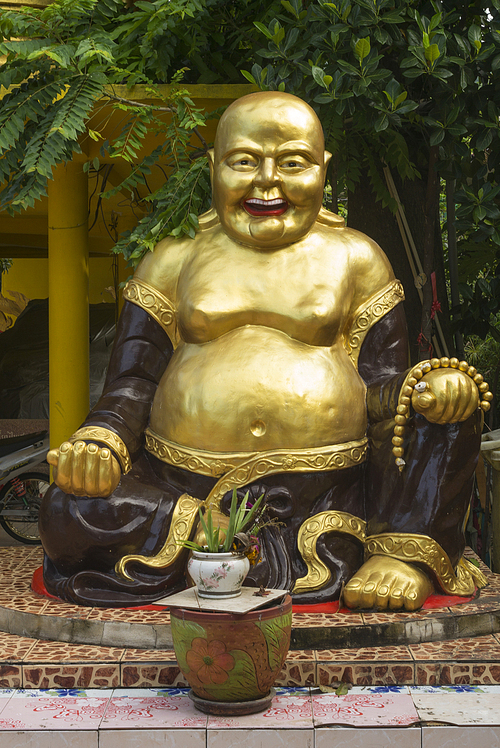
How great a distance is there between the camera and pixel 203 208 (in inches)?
199

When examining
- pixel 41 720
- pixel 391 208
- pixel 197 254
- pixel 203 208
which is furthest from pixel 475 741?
pixel 391 208

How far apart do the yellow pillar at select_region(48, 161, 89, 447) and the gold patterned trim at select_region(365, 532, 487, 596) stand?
2630 mm

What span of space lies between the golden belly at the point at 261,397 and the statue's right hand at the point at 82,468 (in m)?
0.40

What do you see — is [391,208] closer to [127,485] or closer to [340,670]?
[127,485]

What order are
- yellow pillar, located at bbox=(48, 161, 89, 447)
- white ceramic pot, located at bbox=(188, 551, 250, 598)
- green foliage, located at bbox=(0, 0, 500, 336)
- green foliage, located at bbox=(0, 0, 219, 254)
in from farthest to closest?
yellow pillar, located at bbox=(48, 161, 89, 447), green foliage, located at bbox=(0, 0, 500, 336), green foliage, located at bbox=(0, 0, 219, 254), white ceramic pot, located at bbox=(188, 551, 250, 598)

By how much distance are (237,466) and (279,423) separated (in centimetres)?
27

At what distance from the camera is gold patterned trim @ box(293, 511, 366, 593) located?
3.88 m

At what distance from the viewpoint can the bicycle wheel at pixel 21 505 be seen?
7164 mm

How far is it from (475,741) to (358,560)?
1.15m

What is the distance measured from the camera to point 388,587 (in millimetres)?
3740

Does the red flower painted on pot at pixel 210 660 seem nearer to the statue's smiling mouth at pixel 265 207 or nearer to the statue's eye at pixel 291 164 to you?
the statue's smiling mouth at pixel 265 207

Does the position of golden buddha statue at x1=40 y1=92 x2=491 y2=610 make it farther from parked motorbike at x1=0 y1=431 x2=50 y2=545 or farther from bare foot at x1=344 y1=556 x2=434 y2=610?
parked motorbike at x1=0 y1=431 x2=50 y2=545

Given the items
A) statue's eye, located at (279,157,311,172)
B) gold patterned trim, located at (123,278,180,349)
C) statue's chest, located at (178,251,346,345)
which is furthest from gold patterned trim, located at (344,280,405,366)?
gold patterned trim, located at (123,278,180,349)

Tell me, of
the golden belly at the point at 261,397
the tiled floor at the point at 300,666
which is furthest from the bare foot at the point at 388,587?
the golden belly at the point at 261,397
